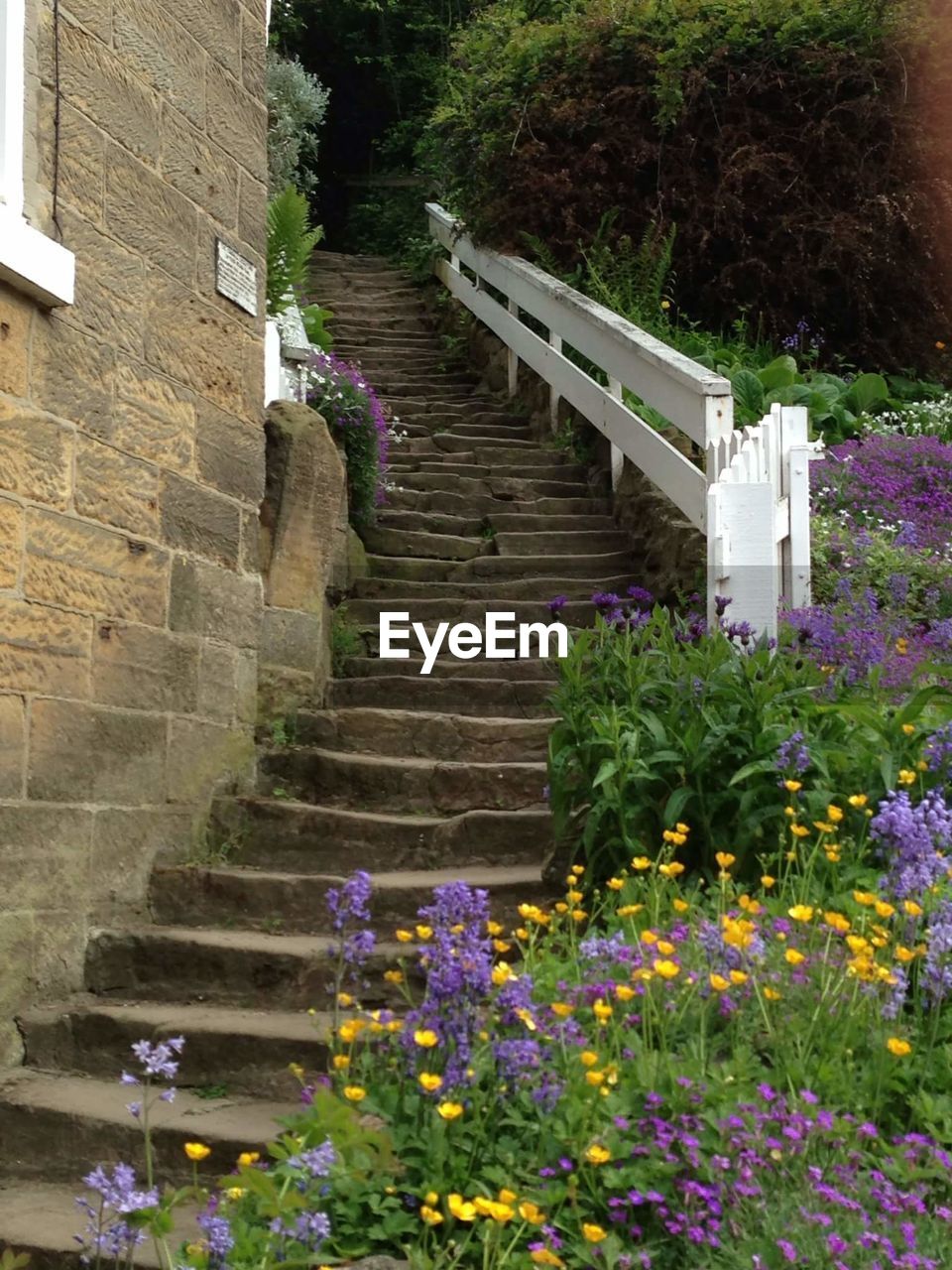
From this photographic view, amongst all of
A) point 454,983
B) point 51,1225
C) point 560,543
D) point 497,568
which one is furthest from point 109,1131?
point 560,543

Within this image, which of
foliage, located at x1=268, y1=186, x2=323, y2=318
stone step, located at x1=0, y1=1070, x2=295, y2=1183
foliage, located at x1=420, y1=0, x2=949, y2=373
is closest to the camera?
stone step, located at x1=0, y1=1070, x2=295, y2=1183

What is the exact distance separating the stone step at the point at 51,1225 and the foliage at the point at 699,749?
1.50 meters

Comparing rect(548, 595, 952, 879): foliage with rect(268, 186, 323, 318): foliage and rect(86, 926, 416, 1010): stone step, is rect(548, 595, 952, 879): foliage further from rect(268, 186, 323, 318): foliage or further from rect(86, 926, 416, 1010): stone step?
rect(268, 186, 323, 318): foliage

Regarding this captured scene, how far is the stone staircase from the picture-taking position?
3.60 meters

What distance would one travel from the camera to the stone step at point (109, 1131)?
3430 millimetres

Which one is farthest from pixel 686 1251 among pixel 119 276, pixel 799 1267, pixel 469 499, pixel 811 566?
pixel 469 499

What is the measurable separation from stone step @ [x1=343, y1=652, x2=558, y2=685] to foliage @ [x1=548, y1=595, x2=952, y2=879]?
1688 mm

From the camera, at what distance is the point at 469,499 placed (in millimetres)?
8031

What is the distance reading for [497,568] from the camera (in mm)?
7234

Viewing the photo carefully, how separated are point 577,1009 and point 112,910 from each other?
1.90 metres

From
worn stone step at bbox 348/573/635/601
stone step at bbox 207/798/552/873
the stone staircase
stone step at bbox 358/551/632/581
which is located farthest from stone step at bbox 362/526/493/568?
stone step at bbox 207/798/552/873

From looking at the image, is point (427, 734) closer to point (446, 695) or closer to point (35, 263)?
point (446, 695)

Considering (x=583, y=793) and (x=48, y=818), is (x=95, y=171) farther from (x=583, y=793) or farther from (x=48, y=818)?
(x=583, y=793)

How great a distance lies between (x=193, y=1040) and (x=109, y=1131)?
354 millimetres
